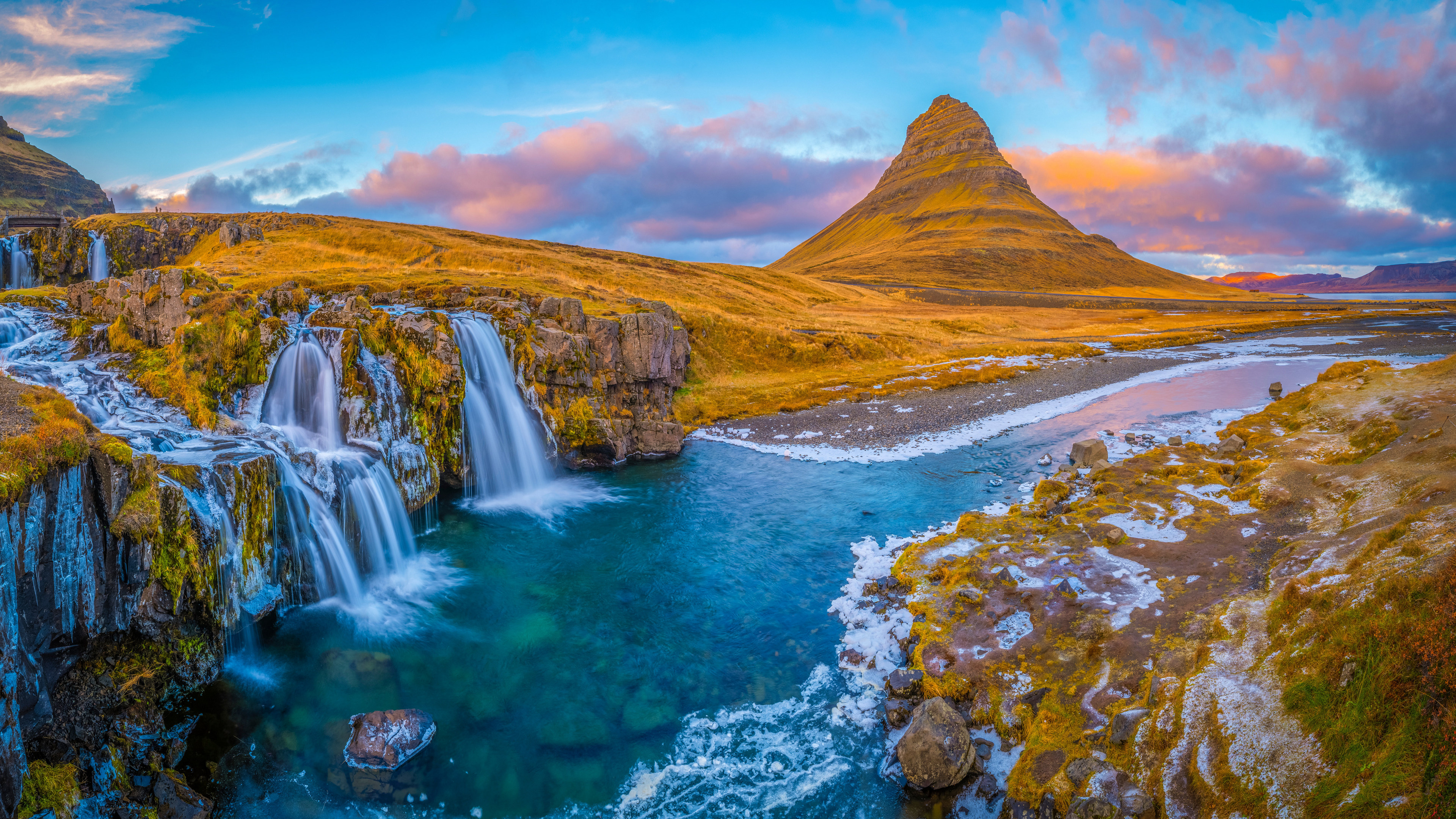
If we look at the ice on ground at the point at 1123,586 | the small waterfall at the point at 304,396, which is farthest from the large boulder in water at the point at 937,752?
the small waterfall at the point at 304,396

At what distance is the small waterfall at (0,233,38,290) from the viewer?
4656cm

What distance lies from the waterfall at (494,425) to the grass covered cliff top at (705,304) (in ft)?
32.8

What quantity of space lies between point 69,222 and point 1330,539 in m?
91.7

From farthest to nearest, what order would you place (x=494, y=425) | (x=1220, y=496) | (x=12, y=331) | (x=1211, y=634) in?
1. (x=494, y=425)
2. (x=12, y=331)
3. (x=1220, y=496)
4. (x=1211, y=634)

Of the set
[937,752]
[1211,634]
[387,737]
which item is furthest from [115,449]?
[1211,634]

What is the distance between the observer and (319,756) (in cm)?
1318

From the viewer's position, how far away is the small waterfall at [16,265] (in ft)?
153

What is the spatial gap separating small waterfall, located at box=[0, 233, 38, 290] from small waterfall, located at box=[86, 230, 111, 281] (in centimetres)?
402

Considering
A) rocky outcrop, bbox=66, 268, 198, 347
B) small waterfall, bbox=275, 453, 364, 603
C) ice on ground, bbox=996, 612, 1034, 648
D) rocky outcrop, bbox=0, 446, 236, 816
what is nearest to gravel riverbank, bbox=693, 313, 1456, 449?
ice on ground, bbox=996, 612, 1034, 648

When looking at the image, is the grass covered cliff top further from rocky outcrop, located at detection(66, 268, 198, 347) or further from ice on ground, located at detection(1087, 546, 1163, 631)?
ice on ground, located at detection(1087, 546, 1163, 631)

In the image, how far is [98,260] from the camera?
55.0 m

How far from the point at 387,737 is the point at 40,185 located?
7312 inches

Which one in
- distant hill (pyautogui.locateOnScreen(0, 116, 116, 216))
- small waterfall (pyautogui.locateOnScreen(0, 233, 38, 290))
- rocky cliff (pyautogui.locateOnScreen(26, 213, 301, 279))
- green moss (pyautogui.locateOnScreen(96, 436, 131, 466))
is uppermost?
distant hill (pyautogui.locateOnScreen(0, 116, 116, 216))

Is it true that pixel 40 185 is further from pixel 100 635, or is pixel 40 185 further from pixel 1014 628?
pixel 1014 628
